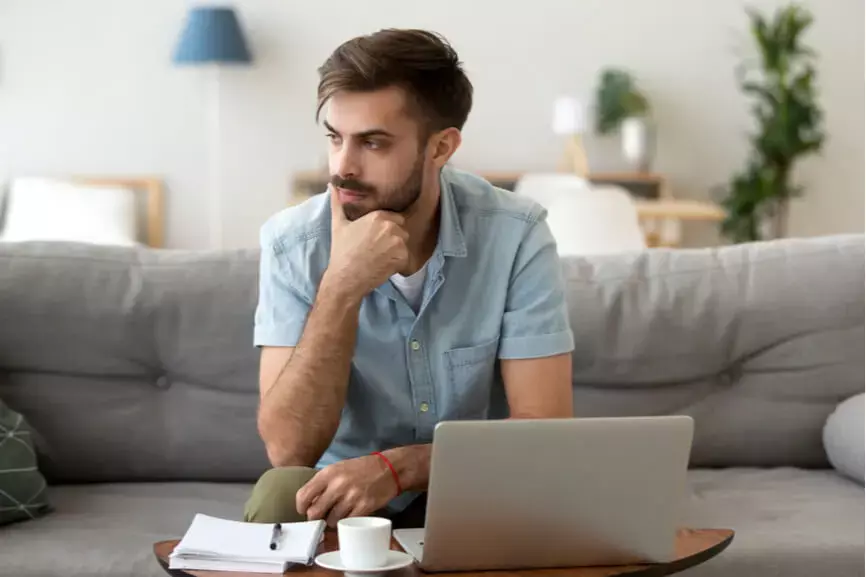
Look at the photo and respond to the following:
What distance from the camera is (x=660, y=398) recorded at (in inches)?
84.7

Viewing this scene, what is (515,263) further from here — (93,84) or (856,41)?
(856,41)

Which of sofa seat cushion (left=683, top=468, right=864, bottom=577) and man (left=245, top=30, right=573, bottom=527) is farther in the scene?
sofa seat cushion (left=683, top=468, right=864, bottom=577)

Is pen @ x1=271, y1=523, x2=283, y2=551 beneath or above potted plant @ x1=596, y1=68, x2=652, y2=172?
beneath

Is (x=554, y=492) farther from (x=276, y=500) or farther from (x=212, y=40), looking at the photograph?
(x=212, y=40)

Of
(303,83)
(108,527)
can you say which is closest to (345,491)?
(108,527)

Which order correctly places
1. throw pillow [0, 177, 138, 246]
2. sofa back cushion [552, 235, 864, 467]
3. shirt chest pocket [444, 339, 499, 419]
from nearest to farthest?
shirt chest pocket [444, 339, 499, 419] → sofa back cushion [552, 235, 864, 467] → throw pillow [0, 177, 138, 246]

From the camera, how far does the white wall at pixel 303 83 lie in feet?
17.7

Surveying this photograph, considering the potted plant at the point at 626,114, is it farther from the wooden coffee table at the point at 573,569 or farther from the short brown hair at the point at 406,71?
the wooden coffee table at the point at 573,569

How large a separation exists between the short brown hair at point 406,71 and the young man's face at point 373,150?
0.6 inches

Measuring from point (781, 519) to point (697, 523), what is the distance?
0.46ft

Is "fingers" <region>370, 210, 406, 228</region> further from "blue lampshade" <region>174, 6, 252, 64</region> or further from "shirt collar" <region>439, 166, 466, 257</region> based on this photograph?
"blue lampshade" <region>174, 6, 252, 64</region>

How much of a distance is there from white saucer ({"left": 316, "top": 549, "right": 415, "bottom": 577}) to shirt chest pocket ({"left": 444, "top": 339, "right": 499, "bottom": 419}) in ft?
1.67

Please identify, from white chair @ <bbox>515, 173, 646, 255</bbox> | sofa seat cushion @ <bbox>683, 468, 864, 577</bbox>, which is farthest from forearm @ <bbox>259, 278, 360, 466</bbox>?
white chair @ <bbox>515, 173, 646, 255</bbox>

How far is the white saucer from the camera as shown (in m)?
1.18
